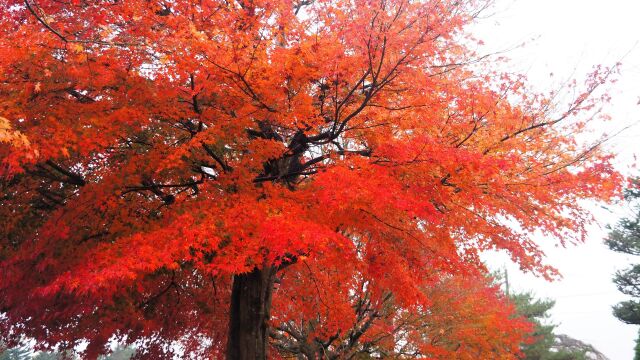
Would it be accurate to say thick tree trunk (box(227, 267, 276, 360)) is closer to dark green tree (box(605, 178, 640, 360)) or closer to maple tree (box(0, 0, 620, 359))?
maple tree (box(0, 0, 620, 359))

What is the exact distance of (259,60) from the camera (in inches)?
257

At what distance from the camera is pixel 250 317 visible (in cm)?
834

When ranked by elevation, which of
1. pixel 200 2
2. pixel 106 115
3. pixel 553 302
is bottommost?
pixel 106 115

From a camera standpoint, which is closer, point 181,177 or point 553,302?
point 181,177

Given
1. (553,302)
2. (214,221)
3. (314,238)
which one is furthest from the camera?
(553,302)

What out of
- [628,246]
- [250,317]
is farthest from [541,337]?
[250,317]

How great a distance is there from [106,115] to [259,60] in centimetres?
273

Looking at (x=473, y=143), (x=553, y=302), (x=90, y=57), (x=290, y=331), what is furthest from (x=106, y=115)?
(x=553, y=302)

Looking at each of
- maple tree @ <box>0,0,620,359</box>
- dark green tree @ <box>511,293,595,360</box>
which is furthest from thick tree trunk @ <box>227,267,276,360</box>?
dark green tree @ <box>511,293,595,360</box>

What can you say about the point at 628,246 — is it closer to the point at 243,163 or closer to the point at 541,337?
the point at 541,337

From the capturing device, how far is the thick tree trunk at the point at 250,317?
26.5 feet

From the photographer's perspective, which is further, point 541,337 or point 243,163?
point 541,337

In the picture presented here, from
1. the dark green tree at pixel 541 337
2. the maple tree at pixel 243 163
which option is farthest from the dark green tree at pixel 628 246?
the maple tree at pixel 243 163

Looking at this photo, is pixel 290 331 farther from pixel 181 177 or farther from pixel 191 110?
pixel 191 110
